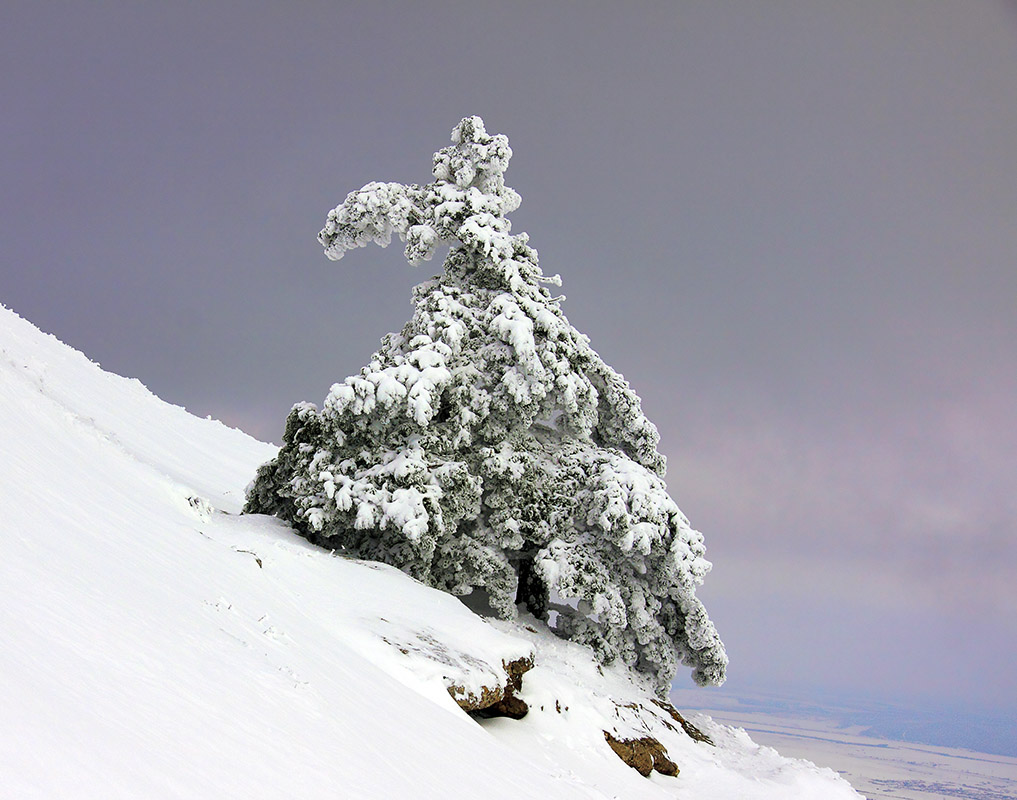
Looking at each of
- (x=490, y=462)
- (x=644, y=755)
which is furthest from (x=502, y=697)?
(x=490, y=462)

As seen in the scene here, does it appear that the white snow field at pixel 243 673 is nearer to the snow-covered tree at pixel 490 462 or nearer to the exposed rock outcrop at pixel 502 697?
the exposed rock outcrop at pixel 502 697

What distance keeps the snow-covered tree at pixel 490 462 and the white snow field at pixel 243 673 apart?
1.06 metres

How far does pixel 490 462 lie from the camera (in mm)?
14469

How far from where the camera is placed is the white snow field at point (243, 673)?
171 inches

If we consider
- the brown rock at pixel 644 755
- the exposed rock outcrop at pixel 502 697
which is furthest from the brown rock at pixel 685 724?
the exposed rock outcrop at pixel 502 697

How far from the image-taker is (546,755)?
32.4 feet

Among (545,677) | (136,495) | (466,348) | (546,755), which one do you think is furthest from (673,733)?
(136,495)

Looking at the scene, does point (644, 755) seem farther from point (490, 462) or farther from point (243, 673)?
point (243, 673)

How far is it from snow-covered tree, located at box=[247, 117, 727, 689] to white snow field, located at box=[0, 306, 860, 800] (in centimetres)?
106

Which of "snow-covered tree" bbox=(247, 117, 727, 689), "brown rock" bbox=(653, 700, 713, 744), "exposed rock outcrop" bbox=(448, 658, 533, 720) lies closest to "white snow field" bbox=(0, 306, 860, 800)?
"exposed rock outcrop" bbox=(448, 658, 533, 720)

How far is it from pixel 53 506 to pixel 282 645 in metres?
2.67

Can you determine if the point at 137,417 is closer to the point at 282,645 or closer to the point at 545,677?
the point at 545,677

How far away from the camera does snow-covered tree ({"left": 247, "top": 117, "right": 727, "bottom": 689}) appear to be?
45.0 ft

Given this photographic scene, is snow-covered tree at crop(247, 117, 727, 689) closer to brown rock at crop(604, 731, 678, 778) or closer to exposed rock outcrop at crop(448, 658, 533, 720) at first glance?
brown rock at crop(604, 731, 678, 778)
